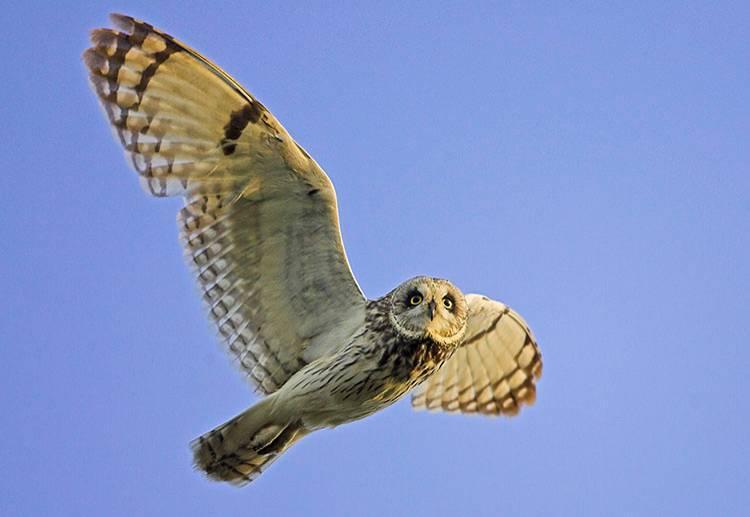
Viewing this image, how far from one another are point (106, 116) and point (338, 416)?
8.05 ft

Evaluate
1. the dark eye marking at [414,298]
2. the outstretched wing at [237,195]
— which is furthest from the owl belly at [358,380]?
the outstretched wing at [237,195]

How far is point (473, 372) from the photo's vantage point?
366 inches

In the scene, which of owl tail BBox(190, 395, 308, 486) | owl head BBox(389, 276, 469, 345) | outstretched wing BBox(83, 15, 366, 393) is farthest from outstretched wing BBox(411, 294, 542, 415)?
owl tail BBox(190, 395, 308, 486)

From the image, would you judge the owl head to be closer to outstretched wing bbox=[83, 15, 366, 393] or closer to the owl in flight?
the owl in flight

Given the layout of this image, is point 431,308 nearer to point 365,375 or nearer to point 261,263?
point 365,375

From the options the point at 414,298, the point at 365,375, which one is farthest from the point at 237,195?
the point at 365,375

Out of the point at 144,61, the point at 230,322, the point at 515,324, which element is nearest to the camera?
the point at 144,61

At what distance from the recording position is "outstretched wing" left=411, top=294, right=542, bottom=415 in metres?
9.19

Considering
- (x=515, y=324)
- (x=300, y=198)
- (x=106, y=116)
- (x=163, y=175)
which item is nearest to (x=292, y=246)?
(x=300, y=198)

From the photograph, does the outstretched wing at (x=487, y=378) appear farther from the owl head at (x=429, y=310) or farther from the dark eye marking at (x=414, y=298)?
the dark eye marking at (x=414, y=298)

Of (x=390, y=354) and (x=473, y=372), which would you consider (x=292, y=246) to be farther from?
(x=473, y=372)

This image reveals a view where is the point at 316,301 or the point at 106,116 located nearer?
the point at 106,116

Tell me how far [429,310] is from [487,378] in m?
1.89

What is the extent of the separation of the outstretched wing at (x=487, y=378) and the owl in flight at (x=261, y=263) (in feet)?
4.36
